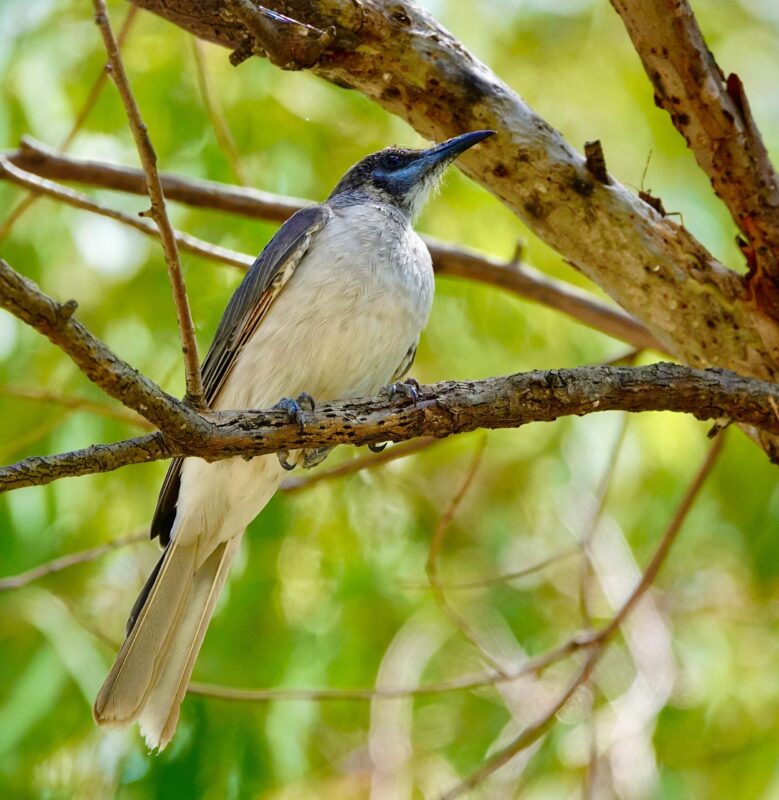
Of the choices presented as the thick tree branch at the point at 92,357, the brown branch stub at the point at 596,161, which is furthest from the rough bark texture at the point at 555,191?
the thick tree branch at the point at 92,357

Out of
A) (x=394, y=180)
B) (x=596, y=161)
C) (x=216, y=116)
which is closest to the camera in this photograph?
(x=596, y=161)

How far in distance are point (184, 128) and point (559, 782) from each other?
366cm

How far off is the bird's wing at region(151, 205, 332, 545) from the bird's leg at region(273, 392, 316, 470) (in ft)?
1.24

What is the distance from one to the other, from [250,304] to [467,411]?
1459mm

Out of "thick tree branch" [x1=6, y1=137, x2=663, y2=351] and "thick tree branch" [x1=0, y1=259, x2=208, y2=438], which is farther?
"thick tree branch" [x1=6, y1=137, x2=663, y2=351]

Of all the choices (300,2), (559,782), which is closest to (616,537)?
(559,782)

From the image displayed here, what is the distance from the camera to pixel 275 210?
5.20m

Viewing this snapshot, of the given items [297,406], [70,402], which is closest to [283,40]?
[297,406]

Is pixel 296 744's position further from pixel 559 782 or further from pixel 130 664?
pixel 559 782

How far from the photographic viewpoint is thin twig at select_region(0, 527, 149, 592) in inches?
176

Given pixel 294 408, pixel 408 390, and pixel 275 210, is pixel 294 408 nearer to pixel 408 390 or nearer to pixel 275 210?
pixel 408 390

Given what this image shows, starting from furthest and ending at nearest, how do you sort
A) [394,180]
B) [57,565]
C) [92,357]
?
[394,180]
[57,565]
[92,357]

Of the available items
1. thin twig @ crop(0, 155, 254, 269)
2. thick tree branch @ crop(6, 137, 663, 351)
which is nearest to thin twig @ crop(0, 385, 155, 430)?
thin twig @ crop(0, 155, 254, 269)

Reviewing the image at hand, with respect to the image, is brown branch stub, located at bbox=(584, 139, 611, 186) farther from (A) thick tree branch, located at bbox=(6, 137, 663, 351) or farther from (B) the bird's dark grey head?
(A) thick tree branch, located at bbox=(6, 137, 663, 351)
